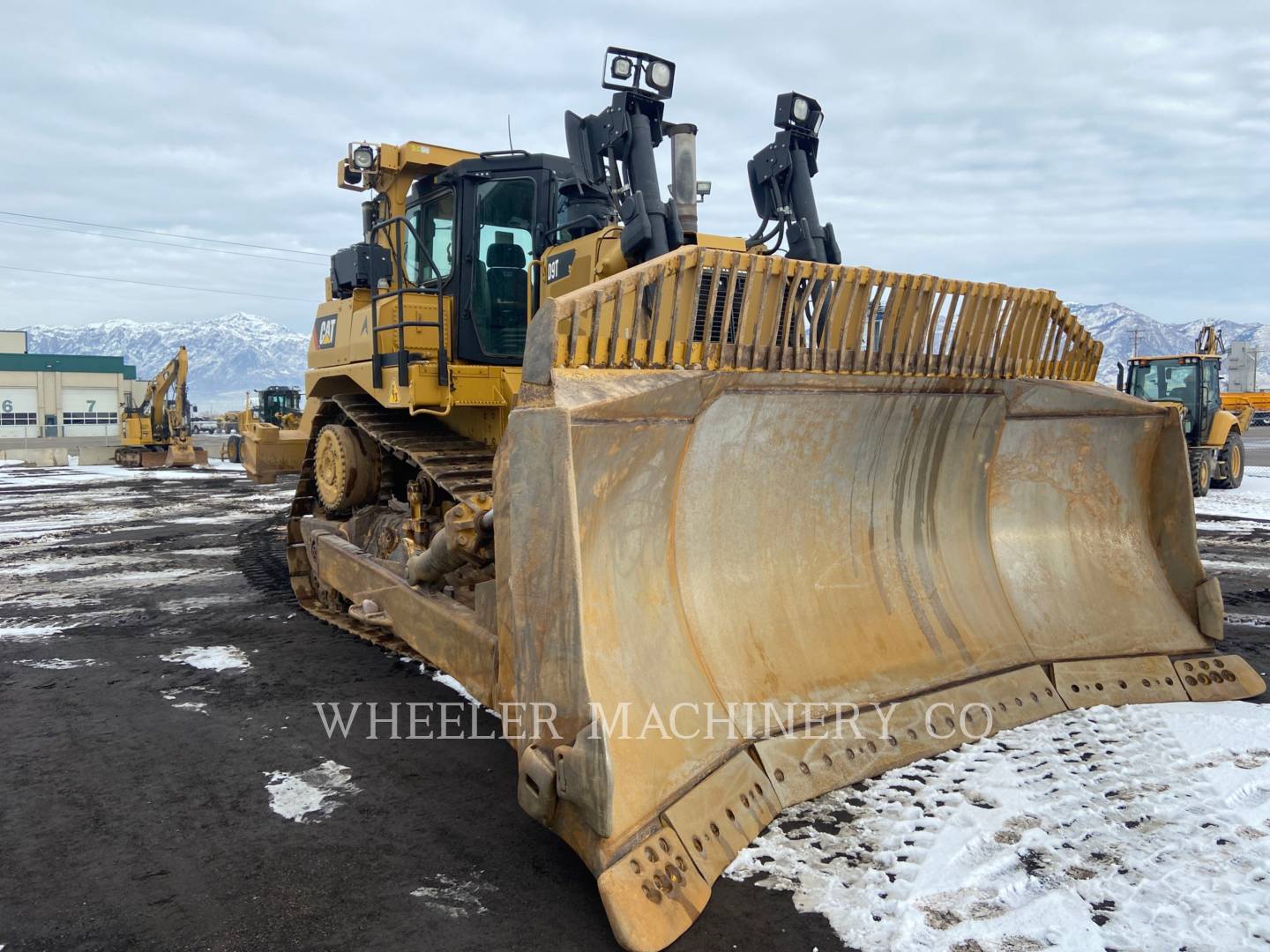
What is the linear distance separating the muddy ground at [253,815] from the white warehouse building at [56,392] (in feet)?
196

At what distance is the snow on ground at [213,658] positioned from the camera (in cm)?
527

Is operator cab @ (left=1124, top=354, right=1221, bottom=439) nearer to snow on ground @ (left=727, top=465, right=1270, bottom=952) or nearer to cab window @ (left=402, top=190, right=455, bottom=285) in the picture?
snow on ground @ (left=727, top=465, right=1270, bottom=952)

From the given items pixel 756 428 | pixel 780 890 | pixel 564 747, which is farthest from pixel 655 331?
pixel 780 890

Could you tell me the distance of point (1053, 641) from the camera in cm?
418

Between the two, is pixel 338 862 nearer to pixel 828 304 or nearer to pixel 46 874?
pixel 46 874

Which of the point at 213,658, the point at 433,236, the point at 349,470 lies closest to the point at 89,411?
the point at 349,470

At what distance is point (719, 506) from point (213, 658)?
373cm

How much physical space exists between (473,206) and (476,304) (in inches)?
22.9

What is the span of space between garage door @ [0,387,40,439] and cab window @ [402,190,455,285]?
6409cm

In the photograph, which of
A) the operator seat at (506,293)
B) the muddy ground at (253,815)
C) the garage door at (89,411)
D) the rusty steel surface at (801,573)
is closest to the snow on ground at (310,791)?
the muddy ground at (253,815)

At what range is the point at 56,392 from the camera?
5888 cm

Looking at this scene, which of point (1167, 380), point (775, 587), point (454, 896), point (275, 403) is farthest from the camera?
point (275, 403)

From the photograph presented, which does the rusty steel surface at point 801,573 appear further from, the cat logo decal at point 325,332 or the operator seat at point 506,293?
the cat logo decal at point 325,332

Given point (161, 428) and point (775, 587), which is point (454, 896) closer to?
point (775, 587)
